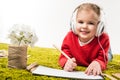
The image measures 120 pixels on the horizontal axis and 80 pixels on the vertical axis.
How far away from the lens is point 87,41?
146cm

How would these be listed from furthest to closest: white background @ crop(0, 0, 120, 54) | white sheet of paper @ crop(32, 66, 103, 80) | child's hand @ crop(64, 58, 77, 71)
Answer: white background @ crop(0, 0, 120, 54), child's hand @ crop(64, 58, 77, 71), white sheet of paper @ crop(32, 66, 103, 80)

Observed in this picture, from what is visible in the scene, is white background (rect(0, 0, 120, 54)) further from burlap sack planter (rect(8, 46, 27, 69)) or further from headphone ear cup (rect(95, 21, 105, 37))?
burlap sack planter (rect(8, 46, 27, 69))

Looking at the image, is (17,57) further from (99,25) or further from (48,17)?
(48,17)

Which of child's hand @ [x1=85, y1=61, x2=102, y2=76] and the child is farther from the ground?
the child

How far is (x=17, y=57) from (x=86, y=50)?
34cm

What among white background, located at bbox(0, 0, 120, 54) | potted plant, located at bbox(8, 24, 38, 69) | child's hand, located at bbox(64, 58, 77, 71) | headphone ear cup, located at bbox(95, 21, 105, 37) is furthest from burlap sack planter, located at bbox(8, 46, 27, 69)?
white background, located at bbox(0, 0, 120, 54)

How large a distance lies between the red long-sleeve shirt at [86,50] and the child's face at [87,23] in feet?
0.21

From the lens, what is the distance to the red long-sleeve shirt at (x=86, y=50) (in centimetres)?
144

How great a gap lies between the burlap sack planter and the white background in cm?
133

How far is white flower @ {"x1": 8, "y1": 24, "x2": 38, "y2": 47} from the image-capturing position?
1286 mm

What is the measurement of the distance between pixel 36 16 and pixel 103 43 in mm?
1328

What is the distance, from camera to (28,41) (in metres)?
1.30

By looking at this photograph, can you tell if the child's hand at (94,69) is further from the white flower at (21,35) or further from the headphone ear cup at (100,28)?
the white flower at (21,35)

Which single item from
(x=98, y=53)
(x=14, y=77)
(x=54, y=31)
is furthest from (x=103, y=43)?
(x=54, y=31)
